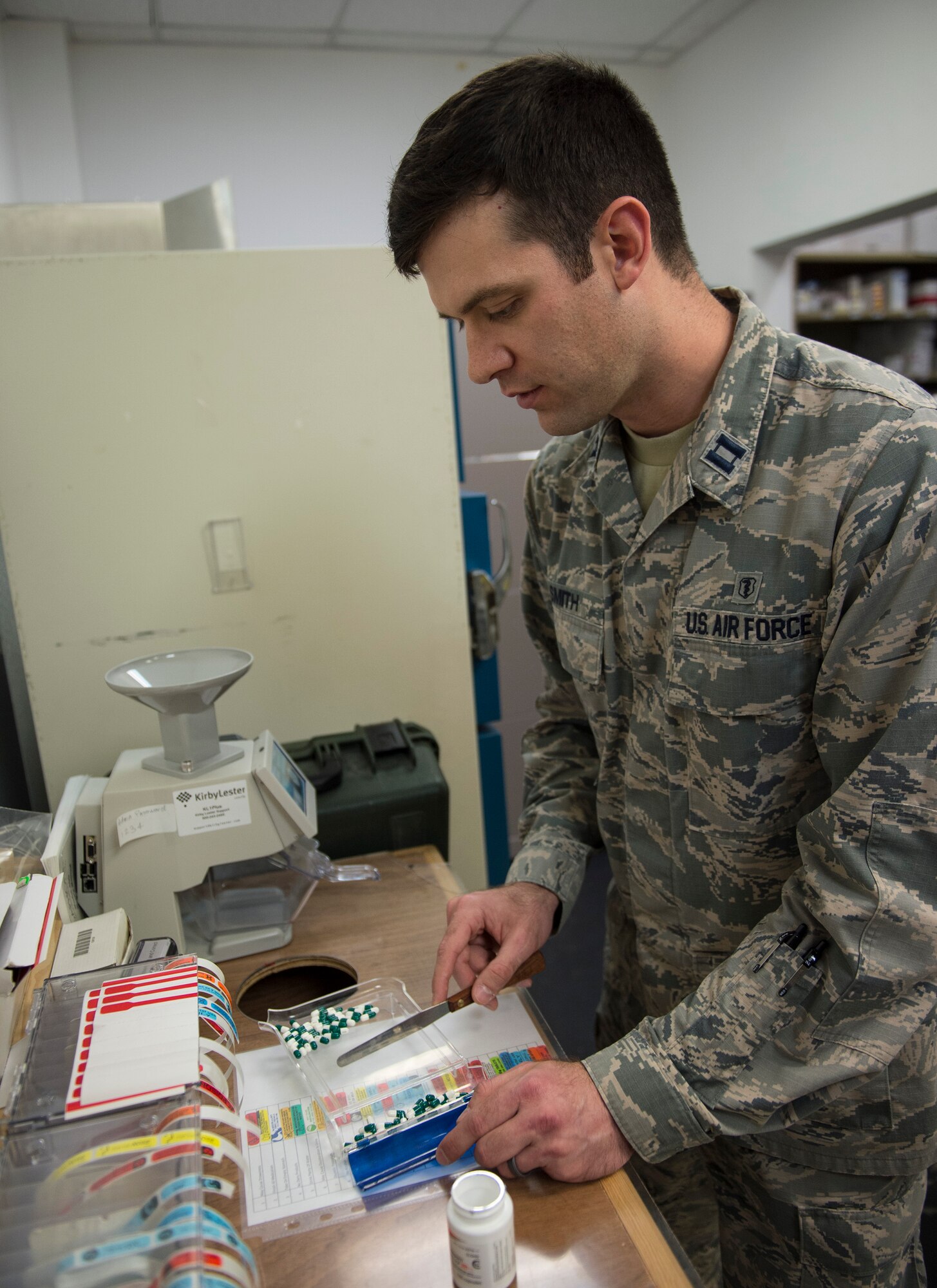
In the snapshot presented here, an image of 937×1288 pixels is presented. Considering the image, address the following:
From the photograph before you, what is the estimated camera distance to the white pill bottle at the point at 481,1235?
61cm

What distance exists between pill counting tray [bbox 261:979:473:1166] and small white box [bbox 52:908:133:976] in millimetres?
194

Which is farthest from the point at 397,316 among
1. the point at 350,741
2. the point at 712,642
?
the point at 712,642

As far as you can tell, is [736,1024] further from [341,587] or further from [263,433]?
[263,433]

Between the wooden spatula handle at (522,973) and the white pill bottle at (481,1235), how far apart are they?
286mm

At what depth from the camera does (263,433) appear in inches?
58.5

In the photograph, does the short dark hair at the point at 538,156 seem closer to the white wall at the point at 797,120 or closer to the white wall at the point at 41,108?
the white wall at the point at 797,120

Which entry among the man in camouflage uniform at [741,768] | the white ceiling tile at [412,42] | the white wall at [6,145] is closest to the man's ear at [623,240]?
the man in camouflage uniform at [741,768]

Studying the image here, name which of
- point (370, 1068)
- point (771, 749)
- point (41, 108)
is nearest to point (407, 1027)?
point (370, 1068)

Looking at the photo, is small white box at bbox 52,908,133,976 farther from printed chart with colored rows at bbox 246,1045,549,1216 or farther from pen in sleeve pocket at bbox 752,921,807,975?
pen in sleeve pocket at bbox 752,921,807,975

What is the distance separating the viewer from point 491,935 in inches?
40.8

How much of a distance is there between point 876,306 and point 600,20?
1.95 meters

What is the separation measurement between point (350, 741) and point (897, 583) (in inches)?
39.9

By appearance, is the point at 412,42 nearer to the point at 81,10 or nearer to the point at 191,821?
the point at 81,10

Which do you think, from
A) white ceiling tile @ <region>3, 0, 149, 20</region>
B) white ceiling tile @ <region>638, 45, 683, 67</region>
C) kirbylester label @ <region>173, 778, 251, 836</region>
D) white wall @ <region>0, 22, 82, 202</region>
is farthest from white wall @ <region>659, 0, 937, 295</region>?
kirbylester label @ <region>173, 778, 251, 836</region>
